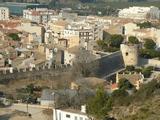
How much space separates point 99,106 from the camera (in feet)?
45.3

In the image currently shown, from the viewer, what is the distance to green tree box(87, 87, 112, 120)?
13.6m

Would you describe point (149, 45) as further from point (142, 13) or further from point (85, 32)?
point (142, 13)

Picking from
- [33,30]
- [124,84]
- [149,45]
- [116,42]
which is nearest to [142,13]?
[33,30]

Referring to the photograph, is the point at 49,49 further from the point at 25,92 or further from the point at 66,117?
the point at 66,117

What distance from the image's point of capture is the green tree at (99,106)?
44.8 feet

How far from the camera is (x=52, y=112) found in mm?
17391

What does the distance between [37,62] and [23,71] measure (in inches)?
146

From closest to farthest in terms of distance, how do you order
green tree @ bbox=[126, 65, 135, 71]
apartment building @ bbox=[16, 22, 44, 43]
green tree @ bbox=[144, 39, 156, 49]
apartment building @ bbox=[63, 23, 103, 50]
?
green tree @ bbox=[126, 65, 135, 71] < green tree @ bbox=[144, 39, 156, 49] < apartment building @ bbox=[16, 22, 44, 43] < apartment building @ bbox=[63, 23, 103, 50]

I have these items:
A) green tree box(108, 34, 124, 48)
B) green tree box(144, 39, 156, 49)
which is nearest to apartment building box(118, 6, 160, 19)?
green tree box(108, 34, 124, 48)

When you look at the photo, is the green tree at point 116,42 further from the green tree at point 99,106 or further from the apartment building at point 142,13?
the apartment building at point 142,13

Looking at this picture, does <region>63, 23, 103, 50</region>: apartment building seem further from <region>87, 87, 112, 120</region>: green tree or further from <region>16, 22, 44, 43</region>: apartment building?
<region>87, 87, 112, 120</region>: green tree

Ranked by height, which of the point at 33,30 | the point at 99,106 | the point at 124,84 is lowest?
the point at 33,30

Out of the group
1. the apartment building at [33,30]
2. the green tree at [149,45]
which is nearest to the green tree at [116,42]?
the green tree at [149,45]

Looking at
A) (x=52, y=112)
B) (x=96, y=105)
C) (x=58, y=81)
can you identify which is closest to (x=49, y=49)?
(x=58, y=81)
